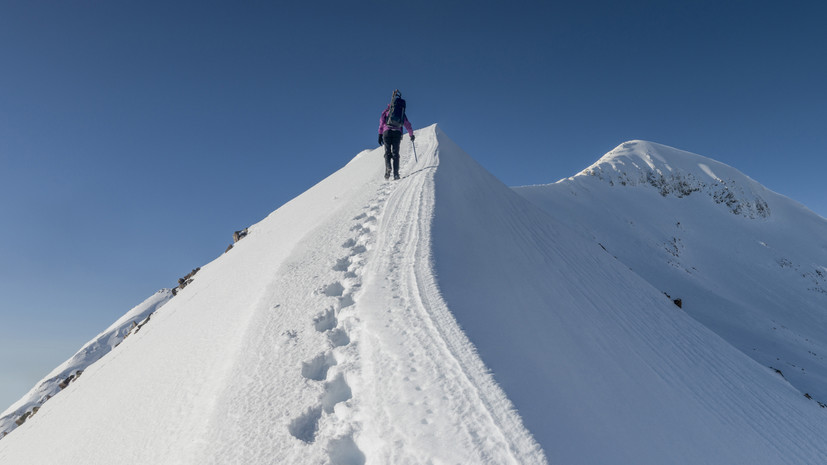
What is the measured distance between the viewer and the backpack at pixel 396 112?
9477 millimetres

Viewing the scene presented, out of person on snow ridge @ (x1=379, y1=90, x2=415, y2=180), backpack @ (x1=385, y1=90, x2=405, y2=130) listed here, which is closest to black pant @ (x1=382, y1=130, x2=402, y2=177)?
person on snow ridge @ (x1=379, y1=90, x2=415, y2=180)

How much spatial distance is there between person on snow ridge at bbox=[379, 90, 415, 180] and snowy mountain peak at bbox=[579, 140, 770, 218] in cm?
2462

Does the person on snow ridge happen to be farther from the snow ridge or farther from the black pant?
the snow ridge

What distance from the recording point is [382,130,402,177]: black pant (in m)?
9.36

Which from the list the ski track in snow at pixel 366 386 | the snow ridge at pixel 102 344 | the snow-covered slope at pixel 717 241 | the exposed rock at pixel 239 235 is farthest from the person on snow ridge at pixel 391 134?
the snow ridge at pixel 102 344

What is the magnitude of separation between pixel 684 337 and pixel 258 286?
6819 millimetres

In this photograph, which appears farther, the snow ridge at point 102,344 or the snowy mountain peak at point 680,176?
the snowy mountain peak at point 680,176

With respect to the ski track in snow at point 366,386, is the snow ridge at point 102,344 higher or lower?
higher

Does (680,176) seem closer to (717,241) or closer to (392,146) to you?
(717,241)

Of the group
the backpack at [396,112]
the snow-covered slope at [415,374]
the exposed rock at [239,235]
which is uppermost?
the backpack at [396,112]

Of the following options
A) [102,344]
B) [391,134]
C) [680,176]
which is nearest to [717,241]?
[680,176]

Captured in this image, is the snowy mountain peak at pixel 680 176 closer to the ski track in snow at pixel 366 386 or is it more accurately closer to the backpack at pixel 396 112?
the backpack at pixel 396 112

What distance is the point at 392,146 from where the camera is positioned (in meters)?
9.59

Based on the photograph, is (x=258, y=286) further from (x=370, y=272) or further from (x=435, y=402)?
(x=435, y=402)
